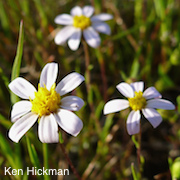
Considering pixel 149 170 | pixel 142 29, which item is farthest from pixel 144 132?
pixel 142 29

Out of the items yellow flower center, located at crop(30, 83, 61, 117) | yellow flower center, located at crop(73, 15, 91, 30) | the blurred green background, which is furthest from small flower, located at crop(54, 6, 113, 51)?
yellow flower center, located at crop(30, 83, 61, 117)

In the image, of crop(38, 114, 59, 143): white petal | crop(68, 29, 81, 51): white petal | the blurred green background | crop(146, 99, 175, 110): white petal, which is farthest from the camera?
the blurred green background

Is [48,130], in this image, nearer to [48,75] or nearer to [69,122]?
[69,122]

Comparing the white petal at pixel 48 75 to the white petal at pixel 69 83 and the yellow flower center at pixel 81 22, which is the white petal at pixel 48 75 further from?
the yellow flower center at pixel 81 22

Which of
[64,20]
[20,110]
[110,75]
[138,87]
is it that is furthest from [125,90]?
[110,75]

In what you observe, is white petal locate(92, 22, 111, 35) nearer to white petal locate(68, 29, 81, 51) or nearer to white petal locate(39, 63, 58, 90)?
white petal locate(68, 29, 81, 51)

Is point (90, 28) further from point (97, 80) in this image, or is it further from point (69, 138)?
point (69, 138)
